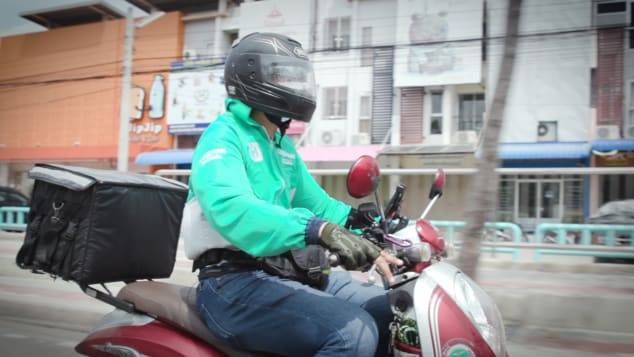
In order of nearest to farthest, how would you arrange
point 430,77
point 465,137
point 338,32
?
point 430,77
point 465,137
point 338,32

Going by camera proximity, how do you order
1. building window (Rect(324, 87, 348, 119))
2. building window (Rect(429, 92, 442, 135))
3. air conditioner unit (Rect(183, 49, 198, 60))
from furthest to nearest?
1. air conditioner unit (Rect(183, 49, 198, 60))
2. building window (Rect(324, 87, 348, 119))
3. building window (Rect(429, 92, 442, 135))

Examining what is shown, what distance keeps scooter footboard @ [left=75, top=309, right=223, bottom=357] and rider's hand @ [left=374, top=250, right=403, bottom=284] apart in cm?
65

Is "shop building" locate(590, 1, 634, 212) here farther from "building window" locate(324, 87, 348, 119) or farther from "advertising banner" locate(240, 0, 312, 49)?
"advertising banner" locate(240, 0, 312, 49)

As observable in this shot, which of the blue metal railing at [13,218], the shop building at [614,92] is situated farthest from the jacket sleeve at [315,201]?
the shop building at [614,92]

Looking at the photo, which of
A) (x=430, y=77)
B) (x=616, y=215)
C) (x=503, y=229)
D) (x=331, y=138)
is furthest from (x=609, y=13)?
(x=331, y=138)

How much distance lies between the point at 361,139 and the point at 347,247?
1667 cm

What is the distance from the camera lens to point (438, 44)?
1642 cm

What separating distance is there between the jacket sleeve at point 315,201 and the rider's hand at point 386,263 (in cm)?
70

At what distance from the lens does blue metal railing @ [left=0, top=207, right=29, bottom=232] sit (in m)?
13.3

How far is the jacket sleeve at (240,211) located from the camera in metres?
1.54

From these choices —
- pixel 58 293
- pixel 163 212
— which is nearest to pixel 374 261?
pixel 163 212

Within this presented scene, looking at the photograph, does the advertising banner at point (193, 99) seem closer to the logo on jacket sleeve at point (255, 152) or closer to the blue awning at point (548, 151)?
the blue awning at point (548, 151)

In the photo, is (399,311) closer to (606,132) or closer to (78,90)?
(606,132)

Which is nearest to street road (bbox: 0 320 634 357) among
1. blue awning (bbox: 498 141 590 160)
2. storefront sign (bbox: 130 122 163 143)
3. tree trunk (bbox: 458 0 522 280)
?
tree trunk (bbox: 458 0 522 280)
